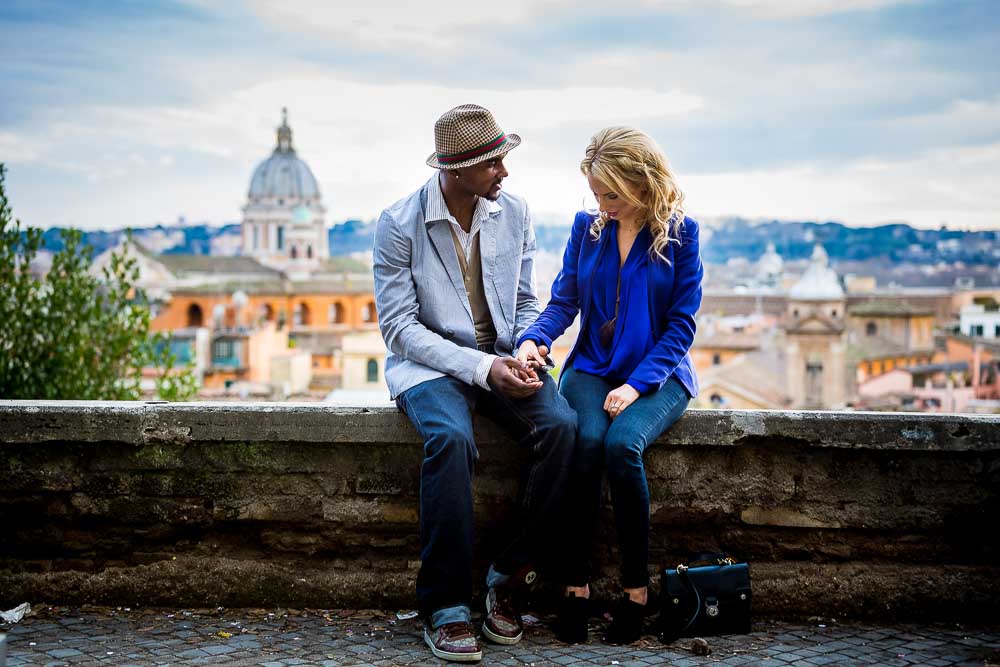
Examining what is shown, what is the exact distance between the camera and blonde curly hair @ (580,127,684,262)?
10.6ft

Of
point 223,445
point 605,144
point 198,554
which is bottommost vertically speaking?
point 198,554

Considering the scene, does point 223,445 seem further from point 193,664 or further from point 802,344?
point 802,344

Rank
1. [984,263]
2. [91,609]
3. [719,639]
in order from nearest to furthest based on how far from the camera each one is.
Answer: [719,639] → [91,609] → [984,263]

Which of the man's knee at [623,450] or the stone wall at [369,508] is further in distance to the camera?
the stone wall at [369,508]

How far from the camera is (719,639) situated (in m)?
3.15

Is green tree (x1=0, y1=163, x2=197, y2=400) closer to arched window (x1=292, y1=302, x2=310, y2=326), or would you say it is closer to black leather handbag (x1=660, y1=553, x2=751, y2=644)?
black leather handbag (x1=660, y1=553, x2=751, y2=644)

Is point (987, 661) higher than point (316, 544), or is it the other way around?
point (316, 544)

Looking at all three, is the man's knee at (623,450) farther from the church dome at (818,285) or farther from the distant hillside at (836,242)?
the distant hillside at (836,242)

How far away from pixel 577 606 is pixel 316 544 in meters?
Answer: 0.88

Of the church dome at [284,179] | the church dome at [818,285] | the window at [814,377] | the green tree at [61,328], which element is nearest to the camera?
the green tree at [61,328]

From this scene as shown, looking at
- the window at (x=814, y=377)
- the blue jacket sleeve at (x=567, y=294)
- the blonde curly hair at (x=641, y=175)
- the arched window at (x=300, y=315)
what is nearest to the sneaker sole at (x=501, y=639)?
the blue jacket sleeve at (x=567, y=294)

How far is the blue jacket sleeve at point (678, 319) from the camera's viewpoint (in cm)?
324

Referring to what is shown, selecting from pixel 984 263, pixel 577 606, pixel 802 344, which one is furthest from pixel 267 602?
pixel 984 263

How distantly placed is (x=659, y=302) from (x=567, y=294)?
12.5 inches
